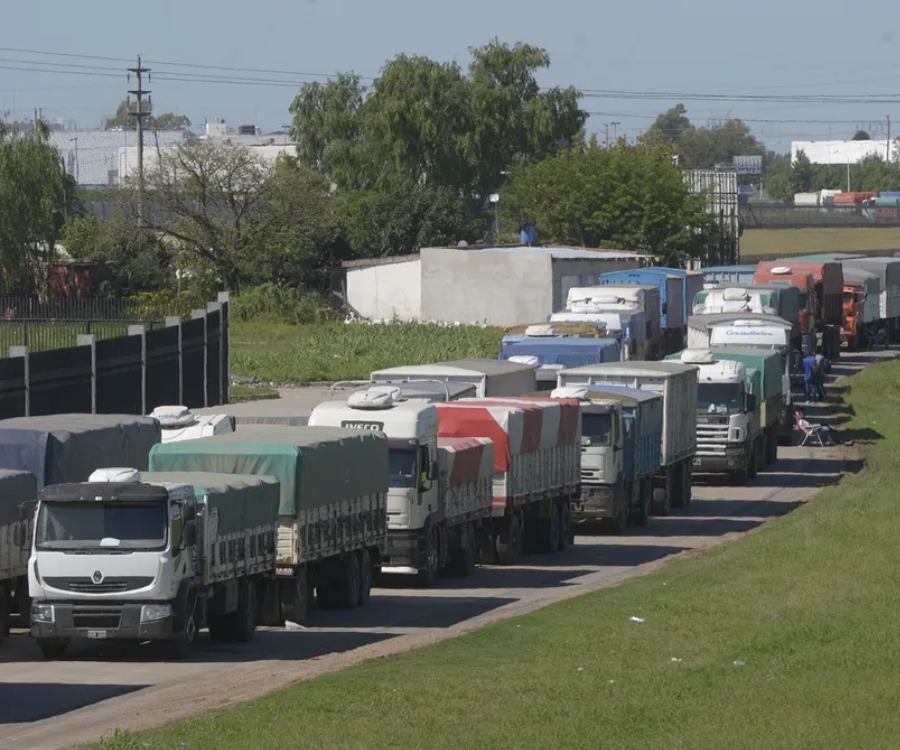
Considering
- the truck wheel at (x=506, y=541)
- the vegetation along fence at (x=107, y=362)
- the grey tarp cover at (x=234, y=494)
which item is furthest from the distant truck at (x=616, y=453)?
the grey tarp cover at (x=234, y=494)

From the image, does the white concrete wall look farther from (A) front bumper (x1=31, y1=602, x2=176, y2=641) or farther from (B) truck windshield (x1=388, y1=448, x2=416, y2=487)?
(A) front bumper (x1=31, y1=602, x2=176, y2=641)

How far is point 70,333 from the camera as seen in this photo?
42844mm

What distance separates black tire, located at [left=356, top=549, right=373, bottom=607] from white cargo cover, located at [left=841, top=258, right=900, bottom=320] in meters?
63.3

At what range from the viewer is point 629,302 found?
60438 millimetres

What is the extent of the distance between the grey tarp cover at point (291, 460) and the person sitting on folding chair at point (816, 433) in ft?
96.5

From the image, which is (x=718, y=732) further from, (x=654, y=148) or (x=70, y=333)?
(x=654, y=148)

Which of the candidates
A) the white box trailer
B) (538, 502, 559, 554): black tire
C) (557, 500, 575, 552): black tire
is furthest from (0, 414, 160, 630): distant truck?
the white box trailer

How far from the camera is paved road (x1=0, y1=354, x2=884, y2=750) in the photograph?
641 inches

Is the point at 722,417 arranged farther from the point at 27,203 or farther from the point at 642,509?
the point at 27,203

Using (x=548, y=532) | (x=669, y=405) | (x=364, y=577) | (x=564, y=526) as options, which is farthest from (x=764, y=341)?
(x=364, y=577)

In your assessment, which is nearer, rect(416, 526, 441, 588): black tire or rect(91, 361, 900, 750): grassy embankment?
rect(91, 361, 900, 750): grassy embankment

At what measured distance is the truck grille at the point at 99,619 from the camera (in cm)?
1927

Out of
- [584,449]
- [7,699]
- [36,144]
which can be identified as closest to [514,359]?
[584,449]

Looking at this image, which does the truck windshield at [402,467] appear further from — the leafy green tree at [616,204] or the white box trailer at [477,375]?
the leafy green tree at [616,204]
